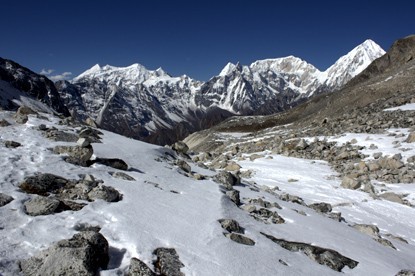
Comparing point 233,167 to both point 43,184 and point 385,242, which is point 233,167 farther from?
point 43,184

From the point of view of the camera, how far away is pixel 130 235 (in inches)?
330

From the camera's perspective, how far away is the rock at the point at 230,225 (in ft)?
32.2

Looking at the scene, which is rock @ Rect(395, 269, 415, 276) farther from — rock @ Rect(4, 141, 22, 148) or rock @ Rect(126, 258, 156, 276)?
rock @ Rect(4, 141, 22, 148)

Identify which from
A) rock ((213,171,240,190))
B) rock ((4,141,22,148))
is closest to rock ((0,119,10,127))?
rock ((4,141,22,148))

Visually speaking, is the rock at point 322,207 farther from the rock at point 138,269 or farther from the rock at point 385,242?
the rock at point 138,269

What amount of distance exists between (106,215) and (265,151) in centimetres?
2641

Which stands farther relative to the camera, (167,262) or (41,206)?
(41,206)

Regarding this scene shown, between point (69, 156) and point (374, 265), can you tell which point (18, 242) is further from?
point (374, 265)

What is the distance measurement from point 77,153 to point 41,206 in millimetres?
4717

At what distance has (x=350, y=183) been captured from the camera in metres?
22.0

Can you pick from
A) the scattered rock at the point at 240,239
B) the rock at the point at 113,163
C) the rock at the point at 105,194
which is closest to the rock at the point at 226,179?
the rock at the point at 113,163

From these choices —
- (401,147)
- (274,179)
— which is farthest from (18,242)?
(401,147)

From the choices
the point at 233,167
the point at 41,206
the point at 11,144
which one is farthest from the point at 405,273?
the point at 233,167

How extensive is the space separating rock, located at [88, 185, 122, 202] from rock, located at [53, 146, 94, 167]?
2.72m
